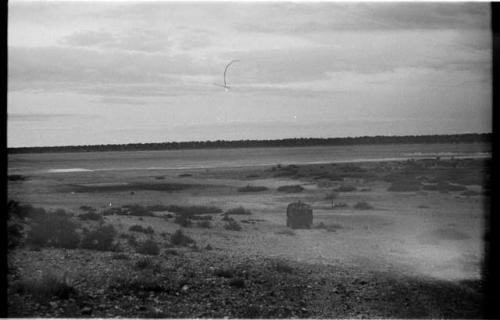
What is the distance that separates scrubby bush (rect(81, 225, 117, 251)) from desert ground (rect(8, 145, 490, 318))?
0.14ft

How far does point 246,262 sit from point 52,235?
17.5 feet

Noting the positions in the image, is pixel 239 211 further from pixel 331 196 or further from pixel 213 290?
pixel 213 290

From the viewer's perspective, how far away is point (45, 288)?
27.8 ft

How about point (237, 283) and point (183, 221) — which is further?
point (183, 221)

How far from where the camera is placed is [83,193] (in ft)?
85.5

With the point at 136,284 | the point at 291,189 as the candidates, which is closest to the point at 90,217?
the point at 136,284

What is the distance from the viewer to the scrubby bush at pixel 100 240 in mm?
11922

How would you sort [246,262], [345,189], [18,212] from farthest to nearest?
[345,189] → [18,212] → [246,262]

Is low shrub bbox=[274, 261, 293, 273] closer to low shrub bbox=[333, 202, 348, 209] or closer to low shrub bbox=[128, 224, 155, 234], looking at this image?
low shrub bbox=[128, 224, 155, 234]

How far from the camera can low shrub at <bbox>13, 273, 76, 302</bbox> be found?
8.43 m

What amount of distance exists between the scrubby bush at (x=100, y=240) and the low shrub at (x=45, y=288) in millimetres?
3080

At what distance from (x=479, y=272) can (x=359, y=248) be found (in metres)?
3.46

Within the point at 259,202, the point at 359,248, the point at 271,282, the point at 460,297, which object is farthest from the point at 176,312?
the point at 259,202

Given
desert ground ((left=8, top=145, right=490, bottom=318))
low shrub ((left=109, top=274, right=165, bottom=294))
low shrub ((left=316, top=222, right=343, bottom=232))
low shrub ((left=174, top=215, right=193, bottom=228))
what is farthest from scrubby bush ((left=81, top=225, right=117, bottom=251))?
low shrub ((left=316, top=222, right=343, bottom=232))
